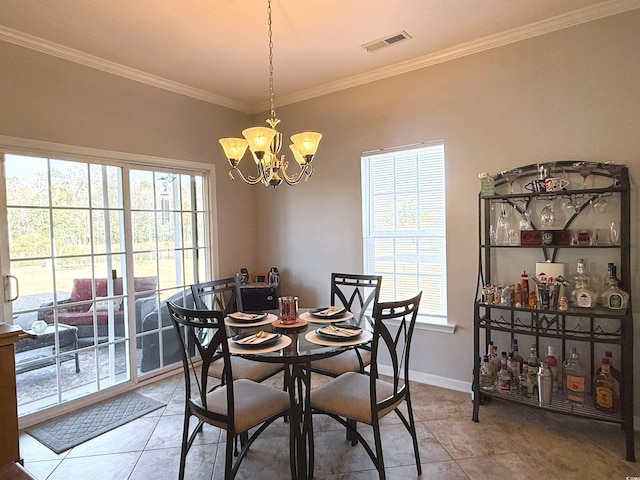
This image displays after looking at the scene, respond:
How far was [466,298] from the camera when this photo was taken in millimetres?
3197

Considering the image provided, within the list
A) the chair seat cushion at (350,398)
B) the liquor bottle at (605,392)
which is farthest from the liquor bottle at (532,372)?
the chair seat cushion at (350,398)

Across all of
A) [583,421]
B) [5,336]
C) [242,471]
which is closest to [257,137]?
[5,336]

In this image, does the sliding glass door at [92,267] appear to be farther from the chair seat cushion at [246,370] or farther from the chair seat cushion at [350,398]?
the chair seat cushion at [350,398]

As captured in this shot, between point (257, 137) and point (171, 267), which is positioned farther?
point (171, 267)

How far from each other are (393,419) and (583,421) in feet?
4.39

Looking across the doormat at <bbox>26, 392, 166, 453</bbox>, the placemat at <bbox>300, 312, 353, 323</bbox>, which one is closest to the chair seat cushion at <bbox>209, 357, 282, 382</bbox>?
the placemat at <bbox>300, 312, 353, 323</bbox>

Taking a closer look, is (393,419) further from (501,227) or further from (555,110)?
(555,110)

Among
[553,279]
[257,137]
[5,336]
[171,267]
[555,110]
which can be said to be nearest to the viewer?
[5,336]

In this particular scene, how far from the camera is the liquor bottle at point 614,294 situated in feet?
7.76

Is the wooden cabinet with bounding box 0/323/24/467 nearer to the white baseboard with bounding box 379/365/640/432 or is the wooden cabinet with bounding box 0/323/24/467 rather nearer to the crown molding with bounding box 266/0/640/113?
the white baseboard with bounding box 379/365/640/432

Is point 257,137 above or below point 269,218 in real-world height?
above

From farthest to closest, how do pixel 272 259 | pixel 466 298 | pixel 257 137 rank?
1. pixel 272 259
2. pixel 466 298
3. pixel 257 137

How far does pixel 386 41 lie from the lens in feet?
9.78

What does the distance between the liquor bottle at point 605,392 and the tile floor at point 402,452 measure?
0.81 ft
